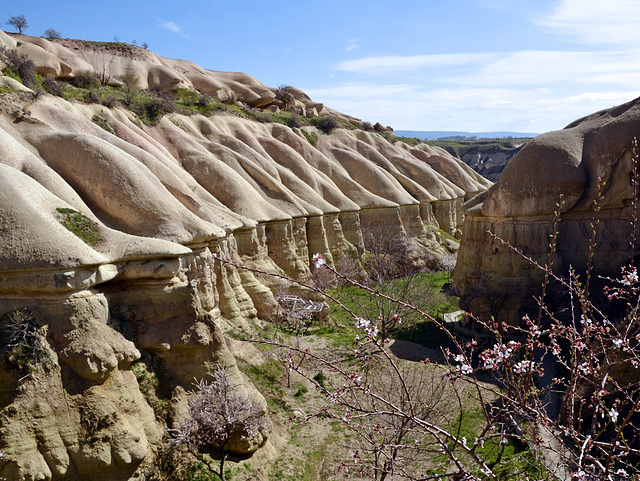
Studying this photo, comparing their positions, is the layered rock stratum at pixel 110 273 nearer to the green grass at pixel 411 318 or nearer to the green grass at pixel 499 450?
the green grass at pixel 411 318

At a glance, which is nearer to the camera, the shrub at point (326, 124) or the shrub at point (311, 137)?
the shrub at point (311, 137)

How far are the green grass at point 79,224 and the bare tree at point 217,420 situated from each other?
13.5 ft

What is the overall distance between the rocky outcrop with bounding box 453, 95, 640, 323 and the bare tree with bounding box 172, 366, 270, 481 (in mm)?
11830

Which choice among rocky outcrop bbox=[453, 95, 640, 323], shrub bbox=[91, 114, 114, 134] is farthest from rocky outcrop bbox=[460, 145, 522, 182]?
shrub bbox=[91, 114, 114, 134]

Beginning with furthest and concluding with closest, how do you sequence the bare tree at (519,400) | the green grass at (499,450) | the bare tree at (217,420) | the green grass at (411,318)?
the green grass at (411,318) < the green grass at (499,450) < the bare tree at (217,420) < the bare tree at (519,400)

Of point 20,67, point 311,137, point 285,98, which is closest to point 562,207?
point 20,67

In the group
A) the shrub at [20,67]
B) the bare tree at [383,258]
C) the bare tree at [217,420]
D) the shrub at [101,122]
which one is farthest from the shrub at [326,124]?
the bare tree at [217,420]

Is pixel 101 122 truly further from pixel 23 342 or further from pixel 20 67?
pixel 23 342

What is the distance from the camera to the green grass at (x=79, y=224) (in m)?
11.0

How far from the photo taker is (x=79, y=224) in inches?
446

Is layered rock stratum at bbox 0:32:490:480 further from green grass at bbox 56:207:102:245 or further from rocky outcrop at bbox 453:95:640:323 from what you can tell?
rocky outcrop at bbox 453:95:640:323

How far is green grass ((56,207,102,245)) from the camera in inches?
435

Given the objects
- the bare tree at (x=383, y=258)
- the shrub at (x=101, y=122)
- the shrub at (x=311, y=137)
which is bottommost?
the bare tree at (x=383, y=258)

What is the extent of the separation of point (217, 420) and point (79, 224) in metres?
5.37
